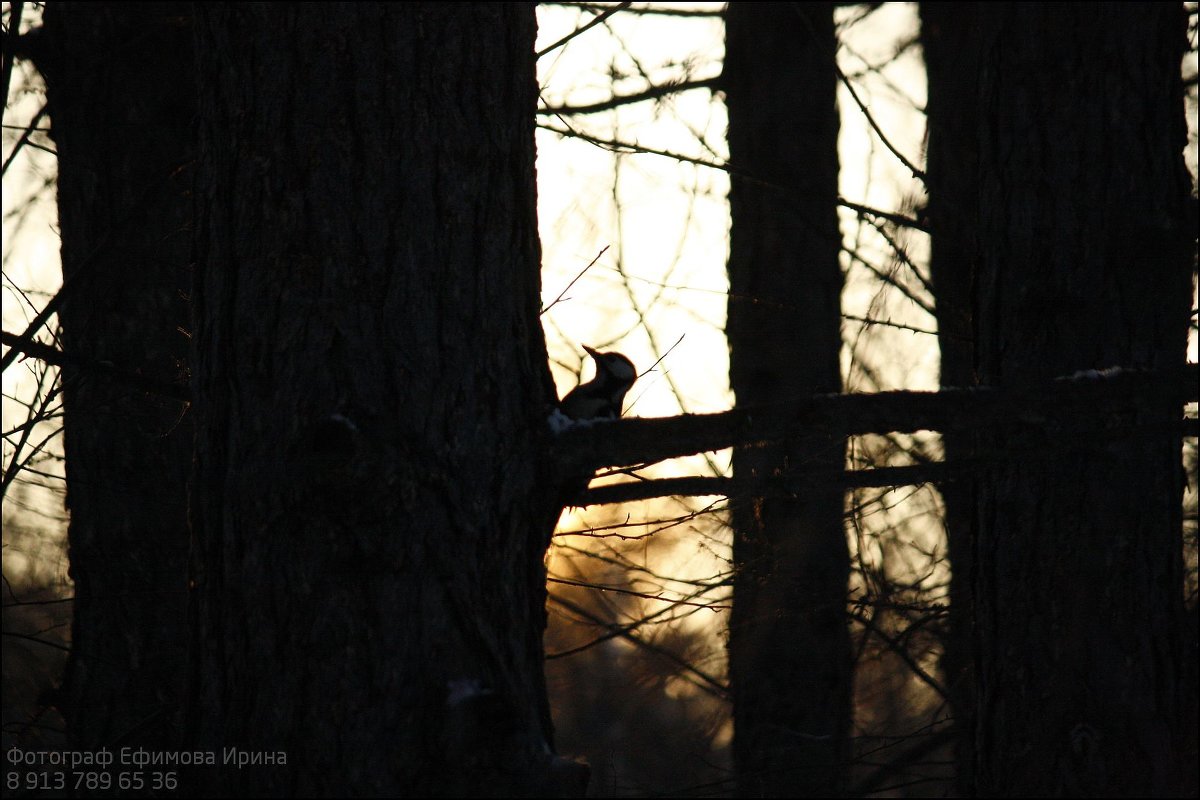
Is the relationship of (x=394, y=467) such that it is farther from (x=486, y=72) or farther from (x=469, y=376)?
(x=486, y=72)

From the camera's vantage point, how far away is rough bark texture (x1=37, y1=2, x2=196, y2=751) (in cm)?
420

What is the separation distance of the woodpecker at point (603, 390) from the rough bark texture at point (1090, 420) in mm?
1956

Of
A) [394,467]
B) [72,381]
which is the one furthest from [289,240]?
[72,381]

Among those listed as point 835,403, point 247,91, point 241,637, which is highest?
point 247,91

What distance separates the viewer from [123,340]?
4402 millimetres

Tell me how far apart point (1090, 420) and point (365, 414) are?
2149mm

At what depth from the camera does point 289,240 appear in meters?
2.21

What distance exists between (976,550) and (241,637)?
226cm

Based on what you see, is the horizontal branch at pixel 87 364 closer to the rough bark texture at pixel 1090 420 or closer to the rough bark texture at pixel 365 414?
the rough bark texture at pixel 365 414

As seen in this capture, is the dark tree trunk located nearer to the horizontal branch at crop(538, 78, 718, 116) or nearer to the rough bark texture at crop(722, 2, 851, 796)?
the rough bark texture at crop(722, 2, 851, 796)

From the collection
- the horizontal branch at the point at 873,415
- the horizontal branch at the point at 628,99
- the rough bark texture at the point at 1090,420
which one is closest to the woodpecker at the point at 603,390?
the horizontal branch at the point at 628,99

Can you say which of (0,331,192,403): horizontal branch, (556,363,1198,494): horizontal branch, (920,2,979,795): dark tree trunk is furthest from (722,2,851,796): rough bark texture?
(0,331,192,403): horizontal branch

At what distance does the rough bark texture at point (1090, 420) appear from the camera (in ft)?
10.3

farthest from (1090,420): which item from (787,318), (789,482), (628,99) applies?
(787,318)
